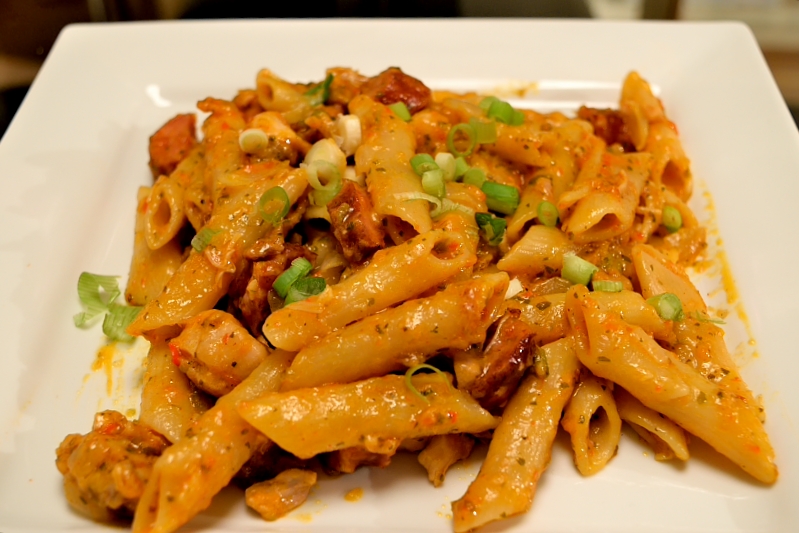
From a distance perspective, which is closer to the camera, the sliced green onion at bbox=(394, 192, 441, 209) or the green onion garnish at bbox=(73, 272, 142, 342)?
the sliced green onion at bbox=(394, 192, 441, 209)

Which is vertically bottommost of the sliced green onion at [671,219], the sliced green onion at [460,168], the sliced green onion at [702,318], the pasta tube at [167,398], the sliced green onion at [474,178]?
the pasta tube at [167,398]

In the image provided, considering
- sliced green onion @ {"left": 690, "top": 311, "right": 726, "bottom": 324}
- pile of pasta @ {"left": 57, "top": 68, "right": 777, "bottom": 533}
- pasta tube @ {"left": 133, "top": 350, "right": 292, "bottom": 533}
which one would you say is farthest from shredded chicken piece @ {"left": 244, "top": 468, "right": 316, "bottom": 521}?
sliced green onion @ {"left": 690, "top": 311, "right": 726, "bottom": 324}

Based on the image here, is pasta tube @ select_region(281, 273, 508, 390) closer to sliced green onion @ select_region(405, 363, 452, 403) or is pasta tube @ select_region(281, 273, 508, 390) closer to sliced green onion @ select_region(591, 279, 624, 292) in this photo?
sliced green onion @ select_region(405, 363, 452, 403)

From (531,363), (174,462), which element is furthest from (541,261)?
(174,462)

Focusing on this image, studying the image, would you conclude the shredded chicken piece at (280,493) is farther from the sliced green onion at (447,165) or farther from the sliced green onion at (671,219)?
the sliced green onion at (671,219)

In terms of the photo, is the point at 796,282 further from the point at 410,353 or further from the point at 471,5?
the point at 471,5

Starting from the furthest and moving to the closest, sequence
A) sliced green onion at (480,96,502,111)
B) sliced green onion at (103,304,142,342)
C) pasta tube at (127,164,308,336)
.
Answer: sliced green onion at (480,96,502,111) < sliced green onion at (103,304,142,342) < pasta tube at (127,164,308,336)

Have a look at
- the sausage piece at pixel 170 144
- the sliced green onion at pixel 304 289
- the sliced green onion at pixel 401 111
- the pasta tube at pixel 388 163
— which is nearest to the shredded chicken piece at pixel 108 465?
the sliced green onion at pixel 304 289

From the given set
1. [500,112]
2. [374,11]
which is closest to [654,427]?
[500,112]
